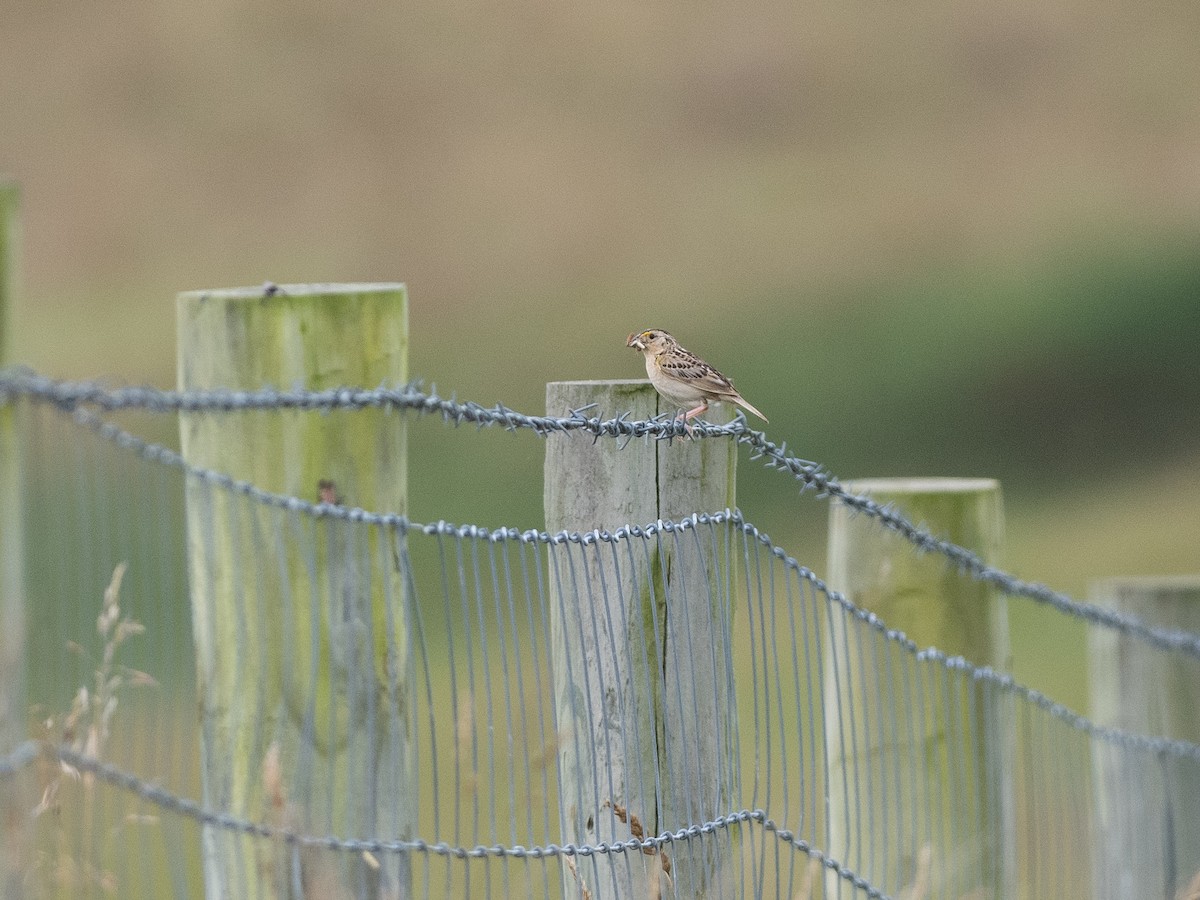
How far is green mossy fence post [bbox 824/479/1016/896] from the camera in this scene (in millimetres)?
3771

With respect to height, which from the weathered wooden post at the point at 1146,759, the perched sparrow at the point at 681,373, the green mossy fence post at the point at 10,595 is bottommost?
the weathered wooden post at the point at 1146,759

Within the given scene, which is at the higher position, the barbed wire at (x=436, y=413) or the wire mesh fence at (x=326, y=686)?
the barbed wire at (x=436, y=413)

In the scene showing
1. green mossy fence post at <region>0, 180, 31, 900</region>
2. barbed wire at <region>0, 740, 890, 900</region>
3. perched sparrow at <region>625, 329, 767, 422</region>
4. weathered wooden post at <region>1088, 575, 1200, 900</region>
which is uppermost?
perched sparrow at <region>625, 329, 767, 422</region>

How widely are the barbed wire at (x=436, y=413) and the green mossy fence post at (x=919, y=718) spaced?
67mm

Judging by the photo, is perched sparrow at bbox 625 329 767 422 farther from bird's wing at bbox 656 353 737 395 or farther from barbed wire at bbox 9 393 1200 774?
barbed wire at bbox 9 393 1200 774

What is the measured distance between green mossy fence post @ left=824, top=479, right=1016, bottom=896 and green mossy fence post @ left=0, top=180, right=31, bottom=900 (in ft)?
7.23

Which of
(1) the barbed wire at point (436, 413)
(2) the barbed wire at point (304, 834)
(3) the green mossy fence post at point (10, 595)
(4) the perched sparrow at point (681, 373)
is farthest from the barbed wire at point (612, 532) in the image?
(4) the perched sparrow at point (681, 373)

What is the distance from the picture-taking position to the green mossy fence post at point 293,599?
2209mm

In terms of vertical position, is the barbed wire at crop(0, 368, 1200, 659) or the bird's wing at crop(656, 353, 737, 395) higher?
the bird's wing at crop(656, 353, 737, 395)

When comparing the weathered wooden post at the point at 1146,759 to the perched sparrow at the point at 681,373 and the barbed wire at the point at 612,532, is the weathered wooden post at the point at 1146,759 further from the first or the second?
the perched sparrow at the point at 681,373

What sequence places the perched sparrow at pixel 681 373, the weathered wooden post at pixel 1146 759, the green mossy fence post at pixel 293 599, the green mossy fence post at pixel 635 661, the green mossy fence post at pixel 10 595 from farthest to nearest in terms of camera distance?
1. the perched sparrow at pixel 681 373
2. the weathered wooden post at pixel 1146 759
3. the green mossy fence post at pixel 635 661
4. the green mossy fence post at pixel 293 599
5. the green mossy fence post at pixel 10 595

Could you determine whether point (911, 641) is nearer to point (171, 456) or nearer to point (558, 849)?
point (558, 849)

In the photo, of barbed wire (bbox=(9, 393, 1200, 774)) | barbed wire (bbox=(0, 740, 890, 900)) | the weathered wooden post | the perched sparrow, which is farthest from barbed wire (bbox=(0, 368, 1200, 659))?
the perched sparrow

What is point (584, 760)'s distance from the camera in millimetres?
2912
